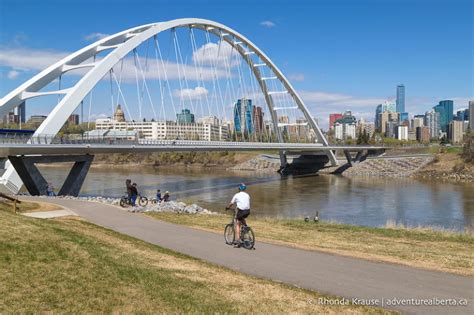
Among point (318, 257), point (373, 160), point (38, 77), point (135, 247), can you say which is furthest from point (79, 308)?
point (373, 160)

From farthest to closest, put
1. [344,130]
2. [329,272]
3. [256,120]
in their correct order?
[344,130] → [256,120] → [329,272]

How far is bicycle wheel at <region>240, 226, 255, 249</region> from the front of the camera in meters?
9.67

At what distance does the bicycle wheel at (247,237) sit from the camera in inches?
381

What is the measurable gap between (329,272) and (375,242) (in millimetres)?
4648

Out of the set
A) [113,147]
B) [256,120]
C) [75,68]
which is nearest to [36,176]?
[113,147]

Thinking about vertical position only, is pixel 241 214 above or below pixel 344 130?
below

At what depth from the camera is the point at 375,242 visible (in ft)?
38.6

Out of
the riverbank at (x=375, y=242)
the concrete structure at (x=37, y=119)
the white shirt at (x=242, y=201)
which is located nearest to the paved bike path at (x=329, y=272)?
the riverbank at (x=375, y=242)

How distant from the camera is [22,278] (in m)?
6.13

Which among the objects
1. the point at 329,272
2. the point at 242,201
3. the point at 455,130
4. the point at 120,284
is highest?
the point at 455,130

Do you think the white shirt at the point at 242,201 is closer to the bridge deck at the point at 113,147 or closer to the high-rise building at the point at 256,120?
the bridge deck at the point at 113,147

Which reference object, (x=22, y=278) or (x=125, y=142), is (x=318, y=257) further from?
(x=125, y=142)

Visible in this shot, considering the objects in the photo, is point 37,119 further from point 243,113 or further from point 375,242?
point 375,242

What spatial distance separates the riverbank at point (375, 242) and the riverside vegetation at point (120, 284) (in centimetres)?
307
